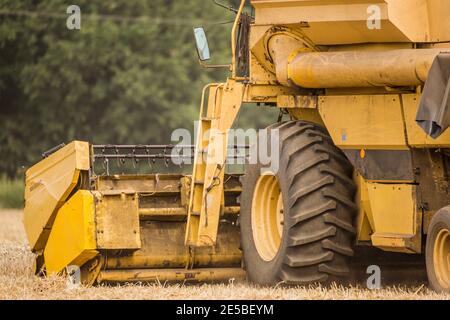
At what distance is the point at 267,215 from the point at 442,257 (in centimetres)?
228

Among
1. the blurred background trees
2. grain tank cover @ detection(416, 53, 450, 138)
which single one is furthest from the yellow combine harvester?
the blurred background trees

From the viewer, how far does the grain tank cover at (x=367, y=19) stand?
35.8 ft

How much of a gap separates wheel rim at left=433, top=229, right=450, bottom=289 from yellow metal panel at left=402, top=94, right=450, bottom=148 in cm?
73

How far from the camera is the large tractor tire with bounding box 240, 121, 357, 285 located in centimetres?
1140

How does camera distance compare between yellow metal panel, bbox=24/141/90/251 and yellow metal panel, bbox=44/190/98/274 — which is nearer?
yellow metal panel, bbox=44/190/98/274

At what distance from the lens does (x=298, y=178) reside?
11.6m

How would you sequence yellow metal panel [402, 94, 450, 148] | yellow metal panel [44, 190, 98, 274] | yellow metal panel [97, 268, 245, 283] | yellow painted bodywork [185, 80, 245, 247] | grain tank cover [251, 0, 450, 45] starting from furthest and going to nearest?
yellow painted bodywork [185, 80, 245, 247]
yellow metal panel [97, 268, 245, 283]
yellow metal panel [44, 190, 98, 274]
grain tank cover [251, 0, 450, 45]
yellow metal panel [402, 94, 450, 148]

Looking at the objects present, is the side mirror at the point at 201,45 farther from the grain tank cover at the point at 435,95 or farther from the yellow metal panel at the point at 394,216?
the grain tank cover at the point at 435,95

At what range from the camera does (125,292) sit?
11266 millimetres

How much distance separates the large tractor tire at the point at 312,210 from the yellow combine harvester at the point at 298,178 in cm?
1

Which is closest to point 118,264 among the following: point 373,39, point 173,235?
point 173,235

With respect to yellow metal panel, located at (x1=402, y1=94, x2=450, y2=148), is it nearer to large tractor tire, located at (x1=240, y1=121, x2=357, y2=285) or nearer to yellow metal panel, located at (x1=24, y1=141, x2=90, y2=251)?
large tractor tire, located at (x1=240, y1=121, x2=357, y2=285)

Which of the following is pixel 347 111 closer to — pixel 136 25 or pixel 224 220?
pixel 224 220
